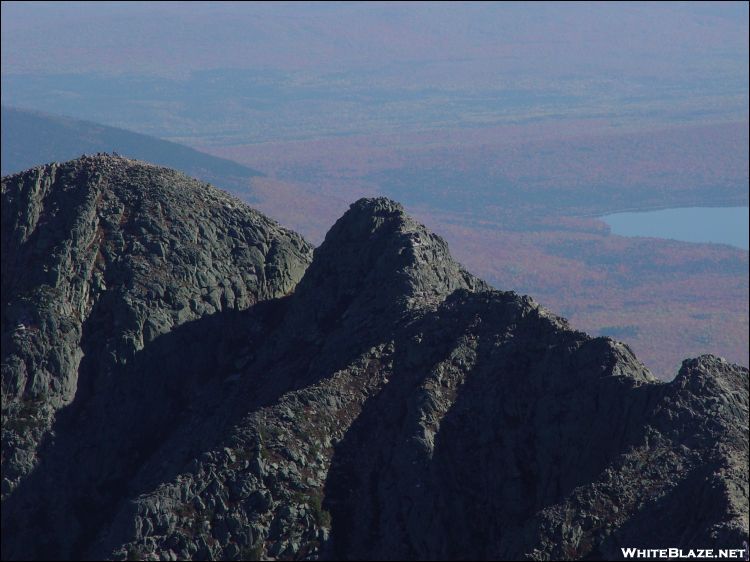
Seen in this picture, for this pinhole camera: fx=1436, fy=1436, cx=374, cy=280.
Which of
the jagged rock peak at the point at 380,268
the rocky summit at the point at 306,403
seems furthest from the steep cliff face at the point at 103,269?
the jagged rock peak at the point at 380,268

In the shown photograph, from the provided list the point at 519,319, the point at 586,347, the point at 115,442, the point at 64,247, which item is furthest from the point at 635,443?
the point at 64,247

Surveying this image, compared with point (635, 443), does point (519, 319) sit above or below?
above

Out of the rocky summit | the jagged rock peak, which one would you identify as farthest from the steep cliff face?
the jagged rock peak

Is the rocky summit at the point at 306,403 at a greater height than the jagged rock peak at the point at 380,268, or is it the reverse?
the jagged rock peak at the point at 380,268

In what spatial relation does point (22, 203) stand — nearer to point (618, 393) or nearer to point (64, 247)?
point (64, 247)

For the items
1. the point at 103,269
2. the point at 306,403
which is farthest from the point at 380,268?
the point at 103,269

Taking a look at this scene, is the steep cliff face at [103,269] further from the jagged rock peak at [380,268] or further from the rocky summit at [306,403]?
the jagged rock peak at [380,268]

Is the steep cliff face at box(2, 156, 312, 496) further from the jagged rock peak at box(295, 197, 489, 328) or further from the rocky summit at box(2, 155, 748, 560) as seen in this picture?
the jagged rock peak at box(295, 197, 489, 328)

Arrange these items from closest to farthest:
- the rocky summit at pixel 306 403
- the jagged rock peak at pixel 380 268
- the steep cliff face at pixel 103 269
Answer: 1. the rocky summit at pixel 306 403
2. the steep cliff face at pixel 103 269
3. the jagged rock peak at pixel 380 268

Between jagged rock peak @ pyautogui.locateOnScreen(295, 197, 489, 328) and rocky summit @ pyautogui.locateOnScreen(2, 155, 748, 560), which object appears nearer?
rocky summit @ pyautogui.locateOnScreen(2, 155, 748, 560)
